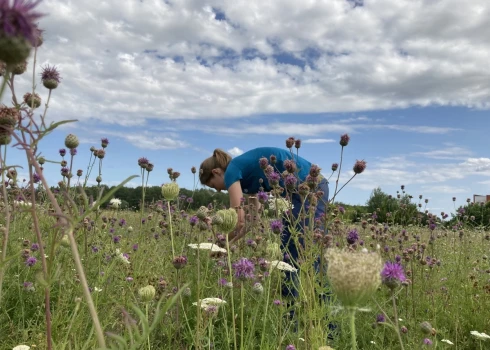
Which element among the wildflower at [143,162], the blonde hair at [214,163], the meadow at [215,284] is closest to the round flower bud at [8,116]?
the meadow at [215,284]

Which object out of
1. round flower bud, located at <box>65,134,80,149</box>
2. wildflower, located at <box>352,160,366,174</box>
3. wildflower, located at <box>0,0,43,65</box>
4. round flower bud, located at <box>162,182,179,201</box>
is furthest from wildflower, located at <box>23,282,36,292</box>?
wildflower, located at <box>0,0,43,65</box>

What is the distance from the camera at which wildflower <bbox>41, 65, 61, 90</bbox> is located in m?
2.35

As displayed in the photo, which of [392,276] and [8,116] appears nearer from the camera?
[8,116]

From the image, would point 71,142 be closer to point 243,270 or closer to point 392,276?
point 243,270

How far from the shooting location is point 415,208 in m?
8.03

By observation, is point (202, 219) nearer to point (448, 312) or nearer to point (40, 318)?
point (40, 318)

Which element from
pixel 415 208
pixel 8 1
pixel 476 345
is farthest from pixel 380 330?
pixel 415 208

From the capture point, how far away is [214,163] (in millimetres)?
6117

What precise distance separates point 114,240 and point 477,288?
165 inches

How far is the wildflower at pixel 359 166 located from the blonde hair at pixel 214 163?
10.3 ft

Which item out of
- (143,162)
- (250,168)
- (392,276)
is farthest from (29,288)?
(392,276)

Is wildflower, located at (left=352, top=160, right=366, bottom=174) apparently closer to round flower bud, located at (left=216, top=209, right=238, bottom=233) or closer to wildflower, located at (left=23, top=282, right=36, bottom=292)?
round flower bud, located at (left=216, top=209, right=238, bottom=233)

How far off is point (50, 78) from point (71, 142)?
35cm

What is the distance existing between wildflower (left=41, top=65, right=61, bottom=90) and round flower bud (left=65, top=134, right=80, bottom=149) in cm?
27
